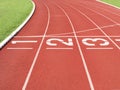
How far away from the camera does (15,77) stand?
9.45 meters

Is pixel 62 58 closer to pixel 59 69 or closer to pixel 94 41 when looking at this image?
pixel 59 69

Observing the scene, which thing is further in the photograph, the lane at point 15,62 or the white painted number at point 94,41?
the white painted number at point 94,41

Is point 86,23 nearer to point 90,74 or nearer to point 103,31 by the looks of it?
point 103,31

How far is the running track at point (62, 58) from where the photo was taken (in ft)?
29.4

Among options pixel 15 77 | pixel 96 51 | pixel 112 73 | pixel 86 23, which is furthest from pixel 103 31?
pixel 15 77

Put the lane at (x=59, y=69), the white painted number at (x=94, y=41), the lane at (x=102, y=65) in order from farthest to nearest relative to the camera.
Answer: the white painted number at (x=94, y=41) < the lane at (x=102, y=65) < the lane at (x=59, y=69)

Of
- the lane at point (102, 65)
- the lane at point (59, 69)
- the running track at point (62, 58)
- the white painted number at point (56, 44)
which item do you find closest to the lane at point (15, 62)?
the running track at point (62, 58)

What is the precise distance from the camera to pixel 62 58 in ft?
38.1

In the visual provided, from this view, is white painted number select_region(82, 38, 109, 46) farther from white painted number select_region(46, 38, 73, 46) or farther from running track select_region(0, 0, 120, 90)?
white painted number select_region(46, 38, 73, 46)

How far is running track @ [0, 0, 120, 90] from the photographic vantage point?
29.4ft

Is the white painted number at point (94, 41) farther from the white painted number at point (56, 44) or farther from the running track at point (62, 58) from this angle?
the white painted number at point (56, 44)

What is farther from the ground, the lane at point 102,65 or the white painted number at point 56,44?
the lane at point 102,65

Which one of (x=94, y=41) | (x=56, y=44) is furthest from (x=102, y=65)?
(x=94, y=41)

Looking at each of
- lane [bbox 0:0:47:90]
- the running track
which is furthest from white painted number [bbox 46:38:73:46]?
lane [bbox 0:0:47:90]
